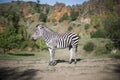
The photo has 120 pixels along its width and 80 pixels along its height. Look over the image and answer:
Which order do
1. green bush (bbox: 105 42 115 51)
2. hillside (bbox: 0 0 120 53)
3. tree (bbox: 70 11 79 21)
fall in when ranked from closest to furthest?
green bush (bbox: 105 42 115 51) → hillside (bbox: 0 0 120 53) → tree (bbox: 70 11 79 21)

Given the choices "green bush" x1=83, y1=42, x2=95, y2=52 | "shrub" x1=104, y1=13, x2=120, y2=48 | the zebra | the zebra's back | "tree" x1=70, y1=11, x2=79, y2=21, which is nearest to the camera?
the zebra

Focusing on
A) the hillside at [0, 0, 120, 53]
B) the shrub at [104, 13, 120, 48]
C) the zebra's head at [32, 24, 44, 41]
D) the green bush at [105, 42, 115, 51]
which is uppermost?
the hillside at [0, 0, 120, 53]

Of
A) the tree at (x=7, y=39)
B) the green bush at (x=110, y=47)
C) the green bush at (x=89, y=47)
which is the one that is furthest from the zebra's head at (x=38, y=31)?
the tree at (x=7, y=39)

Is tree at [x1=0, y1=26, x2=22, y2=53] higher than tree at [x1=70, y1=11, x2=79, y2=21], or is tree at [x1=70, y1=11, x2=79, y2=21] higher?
tree at [x1=70, y1=11, x2=79, y2=21]

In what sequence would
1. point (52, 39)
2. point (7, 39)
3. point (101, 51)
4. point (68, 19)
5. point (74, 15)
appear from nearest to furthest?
point (52, 39) → point (101, 51) → point (7, 39) → point (68, 19) → point (74, 15)

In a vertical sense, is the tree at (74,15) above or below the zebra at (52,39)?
Result: above

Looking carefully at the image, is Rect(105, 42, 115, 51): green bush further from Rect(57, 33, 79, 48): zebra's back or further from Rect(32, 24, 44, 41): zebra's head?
Rect(32, 24, 44, 41): zebra's head

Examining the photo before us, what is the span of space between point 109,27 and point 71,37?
7172mm

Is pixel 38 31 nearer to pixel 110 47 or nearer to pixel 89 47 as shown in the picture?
pixel 110 47

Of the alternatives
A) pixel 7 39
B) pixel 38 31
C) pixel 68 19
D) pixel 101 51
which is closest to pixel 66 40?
pixel 38 31

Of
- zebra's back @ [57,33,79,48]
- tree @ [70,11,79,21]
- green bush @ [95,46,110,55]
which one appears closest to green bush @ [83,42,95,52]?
green bush @ [95,46,110,55]

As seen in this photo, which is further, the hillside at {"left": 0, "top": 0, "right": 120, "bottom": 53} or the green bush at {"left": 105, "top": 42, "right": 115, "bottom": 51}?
the hillside at {"left": 0, "top": 0, "right": 120, "bottom": 53}

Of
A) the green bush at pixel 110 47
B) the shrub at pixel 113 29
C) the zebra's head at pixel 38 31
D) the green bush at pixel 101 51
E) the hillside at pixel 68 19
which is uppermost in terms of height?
the hillside at pixel 68 19

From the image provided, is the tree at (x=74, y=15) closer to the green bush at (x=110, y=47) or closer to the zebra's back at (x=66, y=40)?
the green bush at (x=110, y=47)
